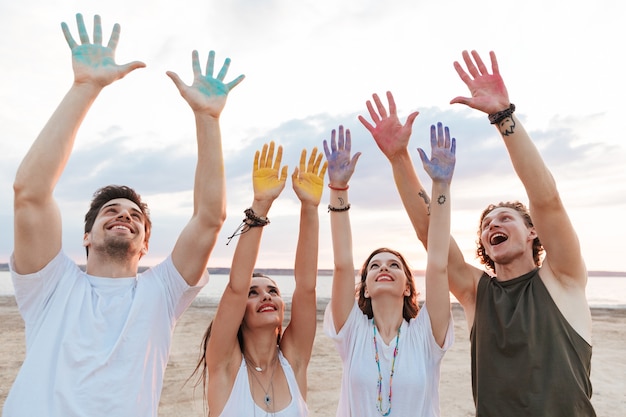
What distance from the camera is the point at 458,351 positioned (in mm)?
12656

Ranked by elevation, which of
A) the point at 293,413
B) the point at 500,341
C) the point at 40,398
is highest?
the point at 500,341

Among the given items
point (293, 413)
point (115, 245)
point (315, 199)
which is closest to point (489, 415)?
point (293, 413)

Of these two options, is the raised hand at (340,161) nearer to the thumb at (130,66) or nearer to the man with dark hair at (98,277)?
the man with dark hair at (98,277)

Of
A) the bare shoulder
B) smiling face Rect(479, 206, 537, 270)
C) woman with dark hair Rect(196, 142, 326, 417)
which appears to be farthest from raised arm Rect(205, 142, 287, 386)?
the bare shoulder

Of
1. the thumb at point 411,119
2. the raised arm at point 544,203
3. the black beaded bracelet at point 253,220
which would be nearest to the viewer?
the raised arm at point 544,203

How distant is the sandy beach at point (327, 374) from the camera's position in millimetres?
8109

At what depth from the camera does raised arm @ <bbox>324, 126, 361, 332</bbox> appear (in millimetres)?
4211

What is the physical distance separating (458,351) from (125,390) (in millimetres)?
10914

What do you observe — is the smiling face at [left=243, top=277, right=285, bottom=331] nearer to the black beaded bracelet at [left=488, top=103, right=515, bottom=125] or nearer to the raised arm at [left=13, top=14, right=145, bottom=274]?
the raised arm at [left=13, top=14, right=145, bottom=274]

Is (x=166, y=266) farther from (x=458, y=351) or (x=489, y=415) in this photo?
(x=458, y=351)

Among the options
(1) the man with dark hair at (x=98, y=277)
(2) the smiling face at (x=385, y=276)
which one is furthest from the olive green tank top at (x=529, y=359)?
(1) the man with dark hair at (x=98, y=277)

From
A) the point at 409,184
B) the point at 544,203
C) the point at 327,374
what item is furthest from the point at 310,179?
the point at 327,374

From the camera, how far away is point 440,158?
432 cm

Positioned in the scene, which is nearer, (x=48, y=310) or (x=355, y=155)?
(x=48, y=310)
